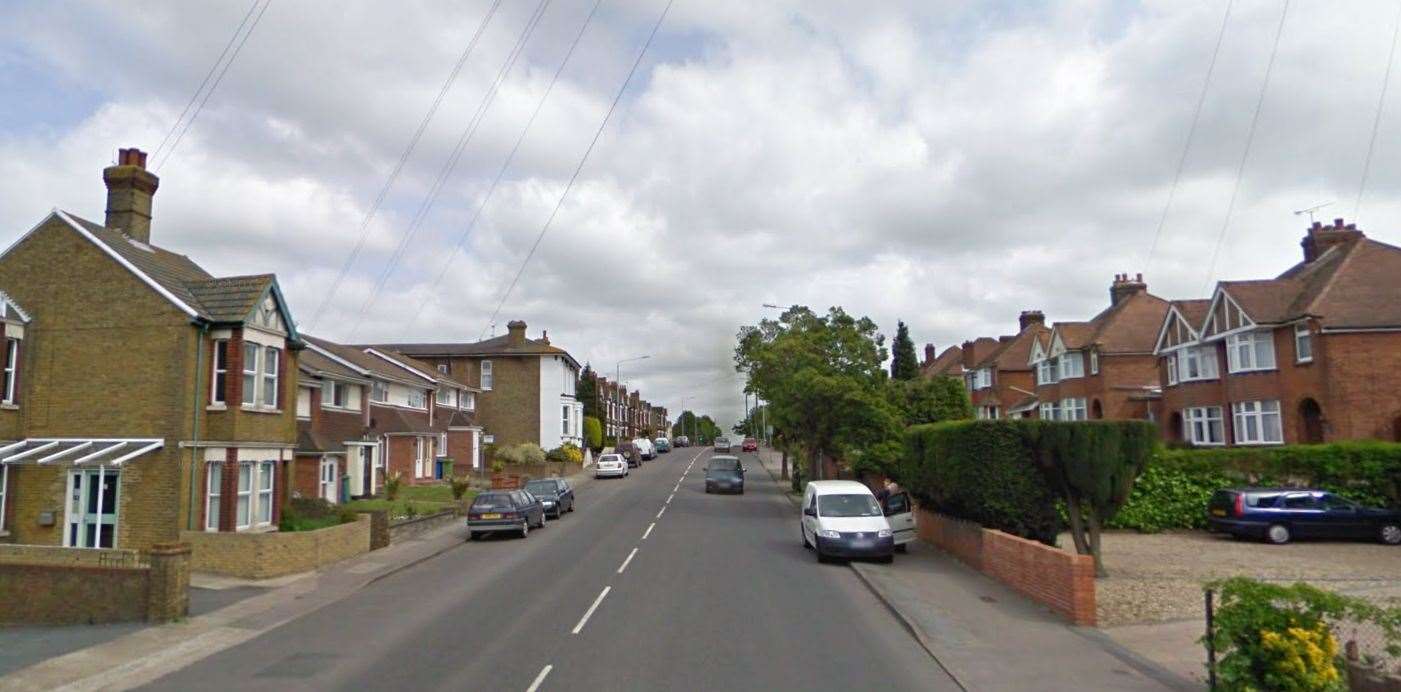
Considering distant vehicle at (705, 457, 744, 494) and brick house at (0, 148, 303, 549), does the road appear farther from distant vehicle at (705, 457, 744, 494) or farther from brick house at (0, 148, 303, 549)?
distant vehicle at (705, 457, 744, 494)

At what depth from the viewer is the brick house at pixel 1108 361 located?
155 feet

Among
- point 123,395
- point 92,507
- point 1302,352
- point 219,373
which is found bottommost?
point 92,507

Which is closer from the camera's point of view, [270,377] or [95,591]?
[95,591]

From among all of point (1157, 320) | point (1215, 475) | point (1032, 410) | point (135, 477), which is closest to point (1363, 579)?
point (1215, 475)

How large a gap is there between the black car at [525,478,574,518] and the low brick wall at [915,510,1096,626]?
1468 centimetres

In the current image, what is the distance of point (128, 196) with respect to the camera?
25.0m

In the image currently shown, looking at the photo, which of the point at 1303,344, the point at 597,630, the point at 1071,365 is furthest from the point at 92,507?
the point at 1071,365

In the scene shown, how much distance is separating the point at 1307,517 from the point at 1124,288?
100ft

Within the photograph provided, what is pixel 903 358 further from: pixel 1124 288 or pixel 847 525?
pixel 847 525

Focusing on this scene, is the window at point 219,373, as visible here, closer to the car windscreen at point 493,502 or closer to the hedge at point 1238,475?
the car windscreen at point 493,502

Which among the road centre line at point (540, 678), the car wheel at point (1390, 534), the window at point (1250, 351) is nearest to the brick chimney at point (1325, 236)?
the window at point (1250, 351)

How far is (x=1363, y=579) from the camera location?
708 inches

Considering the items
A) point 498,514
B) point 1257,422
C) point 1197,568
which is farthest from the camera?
point 1257,422

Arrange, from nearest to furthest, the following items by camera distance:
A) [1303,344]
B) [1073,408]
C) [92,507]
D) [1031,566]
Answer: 1. [1031,566]
2. [92,507]
3. [1303,344]
4. [1073,408]
